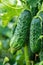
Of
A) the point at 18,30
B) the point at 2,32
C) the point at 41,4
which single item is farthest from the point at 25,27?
the point at 2,32

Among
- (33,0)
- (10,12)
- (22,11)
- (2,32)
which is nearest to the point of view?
(33,0)

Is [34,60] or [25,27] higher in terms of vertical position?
[25,27]

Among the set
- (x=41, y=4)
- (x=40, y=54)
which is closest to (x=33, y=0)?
(x=41, y=4)

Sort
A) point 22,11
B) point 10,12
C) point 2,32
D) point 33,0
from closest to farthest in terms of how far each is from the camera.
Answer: point 33,0, point 22,11, point 10,12, point 2,32

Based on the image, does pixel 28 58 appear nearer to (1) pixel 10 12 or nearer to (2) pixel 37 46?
(2) pixel 37 46

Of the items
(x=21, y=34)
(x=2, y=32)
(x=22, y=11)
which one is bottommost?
(x=2, y=32)

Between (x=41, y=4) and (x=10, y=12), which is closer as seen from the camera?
(x=41, y=4)
